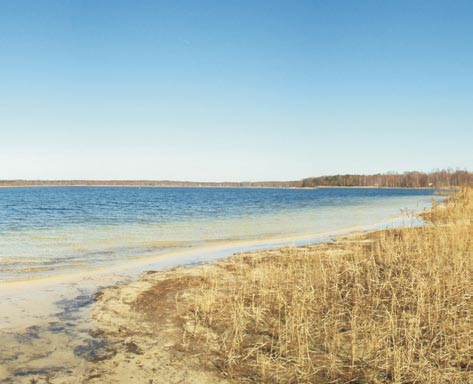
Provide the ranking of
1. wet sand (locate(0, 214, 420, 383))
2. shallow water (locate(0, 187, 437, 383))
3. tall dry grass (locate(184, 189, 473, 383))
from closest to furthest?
tall dry grass (locate(184, 189, 473, 383)) < wet sand (locate(0, 214, 420, 383)) < shallow water (locate(0, 187, 437, 383))

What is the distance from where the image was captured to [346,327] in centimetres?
652

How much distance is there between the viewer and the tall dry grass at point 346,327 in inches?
198

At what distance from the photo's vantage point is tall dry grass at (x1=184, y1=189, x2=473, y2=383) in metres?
5.02

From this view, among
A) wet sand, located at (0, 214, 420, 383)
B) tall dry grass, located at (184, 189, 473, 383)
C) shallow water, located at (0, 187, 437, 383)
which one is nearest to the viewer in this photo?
tall dry grass, located at (184, 189, 473, 383)

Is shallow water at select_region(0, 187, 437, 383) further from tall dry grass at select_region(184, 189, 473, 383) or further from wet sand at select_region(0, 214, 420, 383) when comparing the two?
tall dry grass at select_region(184, 189, 473, 383)

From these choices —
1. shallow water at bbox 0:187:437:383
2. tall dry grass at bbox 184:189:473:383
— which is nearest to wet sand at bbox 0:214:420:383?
shallow water at bbox 0:187:437:383

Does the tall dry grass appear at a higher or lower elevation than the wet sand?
higher

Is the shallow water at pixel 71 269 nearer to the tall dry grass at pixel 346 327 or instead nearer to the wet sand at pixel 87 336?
the wet sand at pixel 87 336

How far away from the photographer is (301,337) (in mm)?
5988

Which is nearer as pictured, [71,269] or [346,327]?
[346,327]

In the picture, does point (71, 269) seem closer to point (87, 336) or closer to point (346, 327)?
point (87, 336)

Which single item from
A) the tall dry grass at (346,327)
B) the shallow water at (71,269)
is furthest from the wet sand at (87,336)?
the tall dry grass at (346,327)

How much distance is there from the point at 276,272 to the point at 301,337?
3.51 metres

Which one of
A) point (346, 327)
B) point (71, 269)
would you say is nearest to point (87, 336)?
point (346, 327)
